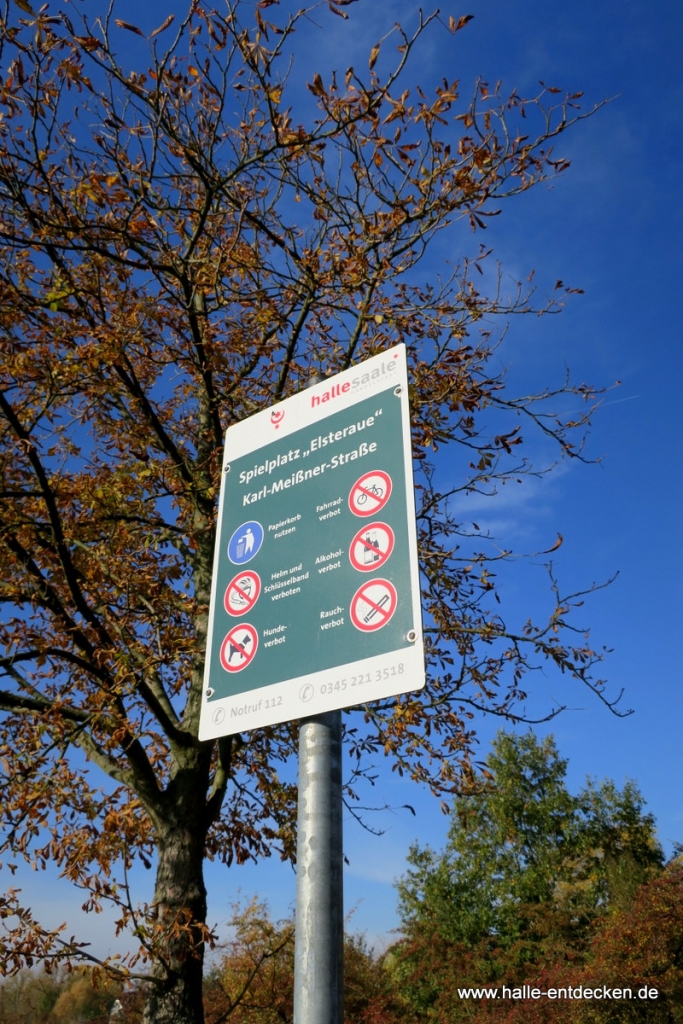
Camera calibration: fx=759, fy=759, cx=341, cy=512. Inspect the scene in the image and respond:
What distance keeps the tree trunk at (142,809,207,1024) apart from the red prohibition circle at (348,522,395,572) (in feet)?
15.5

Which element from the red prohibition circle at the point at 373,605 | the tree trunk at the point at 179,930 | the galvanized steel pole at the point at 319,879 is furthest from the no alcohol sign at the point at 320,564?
the tree trunk at the point at 179,930

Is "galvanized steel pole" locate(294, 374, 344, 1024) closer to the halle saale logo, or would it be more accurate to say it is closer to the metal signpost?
the metal signpost

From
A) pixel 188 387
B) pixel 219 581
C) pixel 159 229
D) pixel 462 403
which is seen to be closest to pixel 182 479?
pixel 188 387

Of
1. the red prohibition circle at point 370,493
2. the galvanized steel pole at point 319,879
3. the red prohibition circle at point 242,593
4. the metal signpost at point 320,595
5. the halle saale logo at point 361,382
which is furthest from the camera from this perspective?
the halle saale logo at point 361,382

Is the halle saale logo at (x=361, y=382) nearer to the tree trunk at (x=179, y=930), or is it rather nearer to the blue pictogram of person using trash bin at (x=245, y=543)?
the blue pictogram of person using trash bin at (x=245, y=543)

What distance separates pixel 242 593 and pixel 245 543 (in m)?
0.23

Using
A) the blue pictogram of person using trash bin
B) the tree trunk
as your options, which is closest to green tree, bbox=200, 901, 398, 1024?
the tree trunk

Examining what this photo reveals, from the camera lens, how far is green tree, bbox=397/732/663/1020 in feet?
79.9

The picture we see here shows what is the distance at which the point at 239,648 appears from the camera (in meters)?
2.73

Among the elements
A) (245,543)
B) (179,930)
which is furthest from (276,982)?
(245,543)

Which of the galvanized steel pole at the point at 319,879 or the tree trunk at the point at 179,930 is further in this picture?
the tree trunk at the point at 179,930

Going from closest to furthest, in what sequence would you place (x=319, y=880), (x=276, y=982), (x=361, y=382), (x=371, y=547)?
(x=319, y=880) < (x=371, y=547) < (x=361, y=382) < (x=276, y=982)

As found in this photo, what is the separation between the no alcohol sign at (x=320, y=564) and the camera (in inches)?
91.0

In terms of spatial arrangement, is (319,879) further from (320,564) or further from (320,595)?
(320,564)
